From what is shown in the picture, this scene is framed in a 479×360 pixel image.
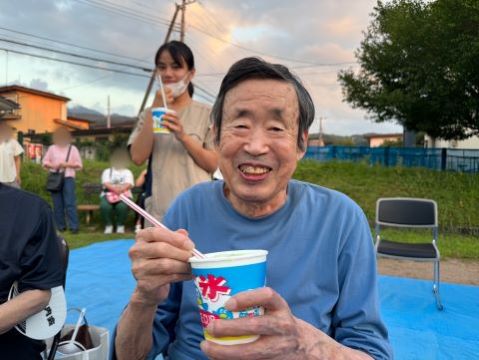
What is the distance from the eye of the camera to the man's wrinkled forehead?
4.39 feet

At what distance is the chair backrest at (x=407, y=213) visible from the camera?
5242 millimetres

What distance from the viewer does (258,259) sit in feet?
2.97

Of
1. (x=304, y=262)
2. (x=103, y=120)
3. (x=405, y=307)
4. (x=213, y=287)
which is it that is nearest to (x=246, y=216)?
(x=304, y=262)

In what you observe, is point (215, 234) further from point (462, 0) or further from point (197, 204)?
point (462, 0)

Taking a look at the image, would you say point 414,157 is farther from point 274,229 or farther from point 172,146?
point 274,229

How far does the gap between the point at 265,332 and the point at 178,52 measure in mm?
2118

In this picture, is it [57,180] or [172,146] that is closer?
[172,146]

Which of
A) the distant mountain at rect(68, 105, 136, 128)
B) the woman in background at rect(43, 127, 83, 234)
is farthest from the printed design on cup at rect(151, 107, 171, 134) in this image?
the distant mountain at rect(68, 105, 136, 128)

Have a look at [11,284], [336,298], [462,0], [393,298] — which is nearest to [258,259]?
[336,298]

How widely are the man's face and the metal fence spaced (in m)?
11.9

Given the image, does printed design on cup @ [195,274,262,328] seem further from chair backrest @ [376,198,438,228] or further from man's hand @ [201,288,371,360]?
chair backrest @ [376,198,438,228]

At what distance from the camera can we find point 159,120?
2398 mm

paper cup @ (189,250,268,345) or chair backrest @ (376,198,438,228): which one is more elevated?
paper cup @ (189,250,268,345)

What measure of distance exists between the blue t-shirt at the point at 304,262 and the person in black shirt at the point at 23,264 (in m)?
0.72
